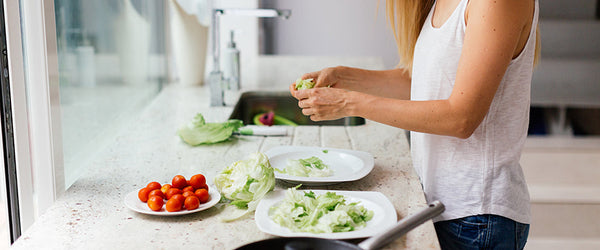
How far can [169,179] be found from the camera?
1322mm

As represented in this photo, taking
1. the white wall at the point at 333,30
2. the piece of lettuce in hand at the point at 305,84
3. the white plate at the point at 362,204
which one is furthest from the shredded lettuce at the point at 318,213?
the white wall at the point at 333,30

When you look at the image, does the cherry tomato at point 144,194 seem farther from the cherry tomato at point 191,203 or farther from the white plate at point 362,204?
the white plate at point 362,204

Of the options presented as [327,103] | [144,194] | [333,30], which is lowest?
[144,194]

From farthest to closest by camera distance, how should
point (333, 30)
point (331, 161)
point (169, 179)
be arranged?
1. point (333, 30)
2. point (331, 161)
3. point (169, 179)

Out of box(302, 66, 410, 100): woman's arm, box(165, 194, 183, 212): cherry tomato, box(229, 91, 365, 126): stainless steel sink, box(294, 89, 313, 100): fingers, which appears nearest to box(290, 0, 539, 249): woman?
box(294, 89, 313, 100): fingers

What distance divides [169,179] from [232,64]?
3.61ft

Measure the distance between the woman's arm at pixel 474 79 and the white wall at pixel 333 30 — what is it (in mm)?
2214

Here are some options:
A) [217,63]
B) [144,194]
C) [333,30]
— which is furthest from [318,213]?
[333,30]

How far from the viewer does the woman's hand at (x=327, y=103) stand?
3.90 feet

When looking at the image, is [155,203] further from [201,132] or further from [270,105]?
[270,105]

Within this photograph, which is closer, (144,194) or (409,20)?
(144,194)

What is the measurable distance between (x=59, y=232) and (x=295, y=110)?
149 cm

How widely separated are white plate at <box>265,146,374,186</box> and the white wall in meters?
1.90

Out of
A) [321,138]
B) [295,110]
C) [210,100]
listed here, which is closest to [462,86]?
[321,138]
